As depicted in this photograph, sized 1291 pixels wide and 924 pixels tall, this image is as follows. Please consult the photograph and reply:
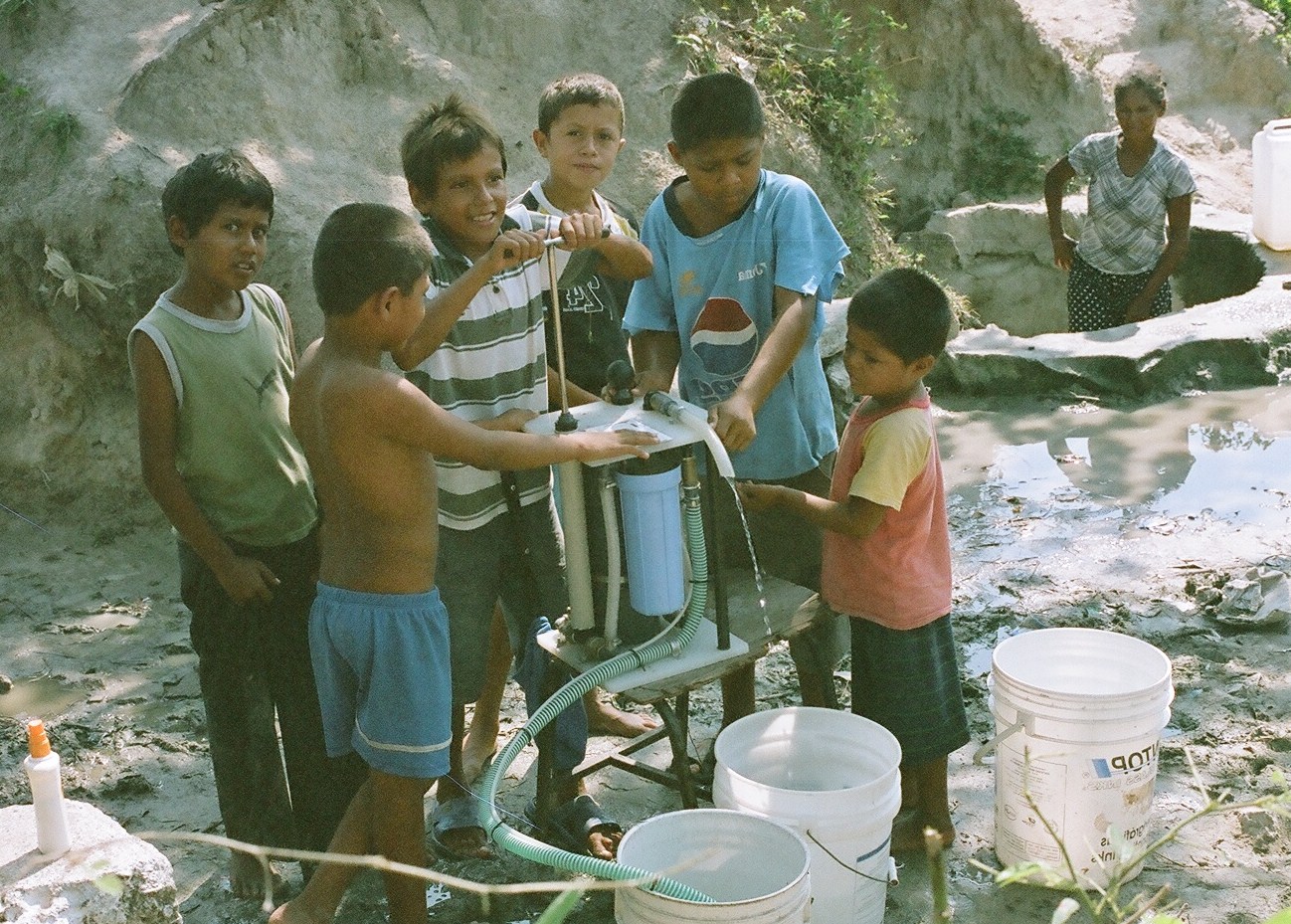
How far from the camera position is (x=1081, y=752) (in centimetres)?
295

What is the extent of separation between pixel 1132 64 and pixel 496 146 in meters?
9.51

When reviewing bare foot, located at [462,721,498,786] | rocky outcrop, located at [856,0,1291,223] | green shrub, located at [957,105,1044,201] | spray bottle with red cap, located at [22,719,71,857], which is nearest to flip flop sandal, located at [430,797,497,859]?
bare foot, located at [462,721,498,786]

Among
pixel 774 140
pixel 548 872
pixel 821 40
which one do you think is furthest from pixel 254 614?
pixel 821 40

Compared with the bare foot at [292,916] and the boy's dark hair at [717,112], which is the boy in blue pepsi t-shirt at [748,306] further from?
the bare foot at [292,916]

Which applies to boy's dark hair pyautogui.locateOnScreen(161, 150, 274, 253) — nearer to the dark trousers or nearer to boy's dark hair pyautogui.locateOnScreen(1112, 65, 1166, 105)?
the dark trousers

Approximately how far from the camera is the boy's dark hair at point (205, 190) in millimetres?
3053

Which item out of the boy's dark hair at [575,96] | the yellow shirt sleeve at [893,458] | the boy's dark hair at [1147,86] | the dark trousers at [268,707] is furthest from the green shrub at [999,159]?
the dark trousers at [268,707]

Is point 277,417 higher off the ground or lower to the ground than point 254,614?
higher

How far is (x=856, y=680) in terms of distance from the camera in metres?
3.24

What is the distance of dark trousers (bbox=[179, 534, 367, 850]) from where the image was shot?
319 centimetres

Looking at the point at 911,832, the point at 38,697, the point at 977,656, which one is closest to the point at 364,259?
the point at 911,832

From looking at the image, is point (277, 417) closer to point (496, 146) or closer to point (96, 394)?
point (496, 146)

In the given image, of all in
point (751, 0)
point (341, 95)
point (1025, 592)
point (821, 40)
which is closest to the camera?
point (1025, 592)

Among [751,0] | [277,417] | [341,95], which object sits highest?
[751,0]
